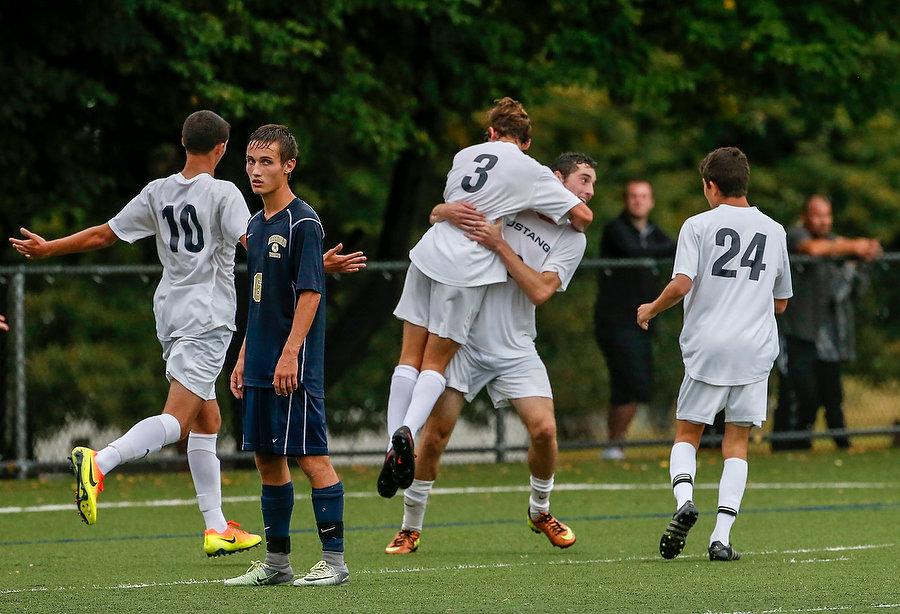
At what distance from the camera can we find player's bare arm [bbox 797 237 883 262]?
1730 centimetres

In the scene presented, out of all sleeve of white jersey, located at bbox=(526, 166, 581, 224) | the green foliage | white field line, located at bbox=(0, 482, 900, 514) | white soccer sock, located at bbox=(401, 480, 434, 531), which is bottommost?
white field line, located at bbox=(0, 482, 900, 514)

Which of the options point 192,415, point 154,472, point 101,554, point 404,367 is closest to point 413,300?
point 404,367

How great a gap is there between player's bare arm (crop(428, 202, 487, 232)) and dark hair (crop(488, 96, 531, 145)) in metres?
0.47

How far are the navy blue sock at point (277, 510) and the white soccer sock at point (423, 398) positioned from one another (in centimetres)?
130

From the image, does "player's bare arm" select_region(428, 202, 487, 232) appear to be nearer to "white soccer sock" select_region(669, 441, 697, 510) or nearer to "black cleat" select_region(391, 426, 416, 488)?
"black cleat" select_region(391, 426, 416, 488)

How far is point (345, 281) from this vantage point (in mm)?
18234

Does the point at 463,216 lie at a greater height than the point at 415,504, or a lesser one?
greater

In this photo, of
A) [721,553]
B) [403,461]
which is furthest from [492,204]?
[721,553]

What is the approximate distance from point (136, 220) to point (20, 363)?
685 centimetres

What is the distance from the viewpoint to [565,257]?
9898mm

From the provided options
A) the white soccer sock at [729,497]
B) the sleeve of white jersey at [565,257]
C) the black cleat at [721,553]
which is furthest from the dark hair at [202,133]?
the black cleat at [721,553]

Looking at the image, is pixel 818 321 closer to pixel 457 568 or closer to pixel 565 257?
pixel 565 257

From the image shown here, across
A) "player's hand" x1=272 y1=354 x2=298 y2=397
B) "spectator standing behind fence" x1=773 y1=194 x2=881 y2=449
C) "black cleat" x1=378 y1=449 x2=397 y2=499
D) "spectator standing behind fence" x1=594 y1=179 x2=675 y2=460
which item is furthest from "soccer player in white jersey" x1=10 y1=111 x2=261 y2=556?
"spectator standing behind fence" x1=773 y1=194 x2=881 y2=449

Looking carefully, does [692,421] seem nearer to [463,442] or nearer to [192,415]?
[192,415]
